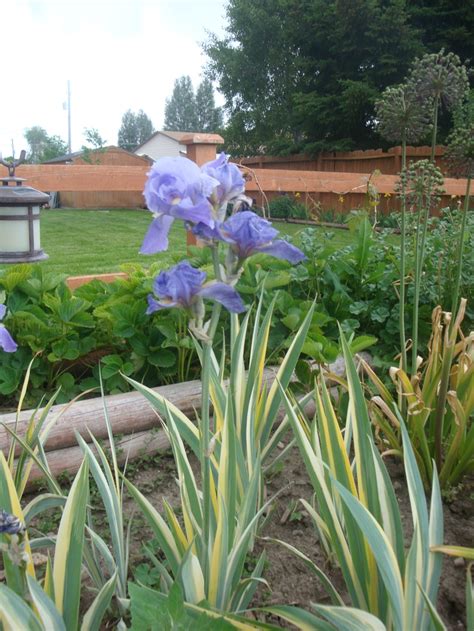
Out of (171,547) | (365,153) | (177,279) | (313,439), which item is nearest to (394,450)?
(313,439)

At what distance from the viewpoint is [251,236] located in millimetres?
764

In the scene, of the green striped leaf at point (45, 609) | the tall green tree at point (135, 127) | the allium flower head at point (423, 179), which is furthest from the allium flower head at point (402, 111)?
the tall green tree at point (135, 127)

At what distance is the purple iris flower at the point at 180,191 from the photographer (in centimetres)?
73

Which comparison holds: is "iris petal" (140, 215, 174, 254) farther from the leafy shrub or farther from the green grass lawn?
the green grass lawn

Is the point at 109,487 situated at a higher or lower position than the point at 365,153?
lower

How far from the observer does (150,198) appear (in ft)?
2.45

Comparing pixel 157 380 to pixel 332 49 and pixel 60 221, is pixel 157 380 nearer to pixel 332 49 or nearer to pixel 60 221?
pixel 60 221

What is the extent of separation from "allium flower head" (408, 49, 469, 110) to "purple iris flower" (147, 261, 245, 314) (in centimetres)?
124

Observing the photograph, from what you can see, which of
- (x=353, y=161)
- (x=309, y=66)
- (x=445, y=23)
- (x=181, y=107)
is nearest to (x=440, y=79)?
(x=353, y=161)

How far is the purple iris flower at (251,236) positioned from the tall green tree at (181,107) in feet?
203

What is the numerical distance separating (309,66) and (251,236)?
1455cm

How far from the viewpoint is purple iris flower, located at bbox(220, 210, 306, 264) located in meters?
0.76

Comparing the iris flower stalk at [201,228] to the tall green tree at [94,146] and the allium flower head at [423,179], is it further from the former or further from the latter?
the tall green tree at [94,146]

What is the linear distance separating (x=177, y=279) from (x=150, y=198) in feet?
0.38
